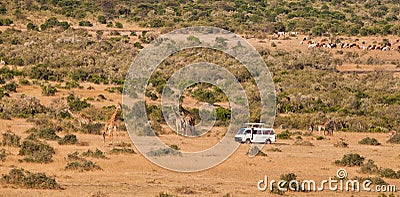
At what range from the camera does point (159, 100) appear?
135 feet

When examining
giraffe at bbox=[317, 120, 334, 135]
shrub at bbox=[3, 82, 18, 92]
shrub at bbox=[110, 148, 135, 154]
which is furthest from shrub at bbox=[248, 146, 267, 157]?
shrub at bbox=[3, 82, 18, 92]

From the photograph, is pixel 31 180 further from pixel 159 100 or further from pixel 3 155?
pixel 159 100

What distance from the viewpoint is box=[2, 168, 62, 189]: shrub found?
20141 mm

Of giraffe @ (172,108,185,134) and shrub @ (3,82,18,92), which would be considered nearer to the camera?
giraffe @ (172,108,185,134)

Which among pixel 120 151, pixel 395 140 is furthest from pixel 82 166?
pixel 395 140

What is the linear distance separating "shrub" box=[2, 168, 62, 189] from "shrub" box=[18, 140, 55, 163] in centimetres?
307

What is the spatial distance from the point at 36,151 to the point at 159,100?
16305 millimetres

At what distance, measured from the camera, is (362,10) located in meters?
106

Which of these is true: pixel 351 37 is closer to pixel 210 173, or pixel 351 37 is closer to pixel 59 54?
pixel 59 54

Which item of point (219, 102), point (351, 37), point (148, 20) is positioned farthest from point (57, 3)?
point (219, 102)

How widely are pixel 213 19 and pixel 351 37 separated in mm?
14714

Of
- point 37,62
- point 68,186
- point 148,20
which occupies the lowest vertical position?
point 68,186

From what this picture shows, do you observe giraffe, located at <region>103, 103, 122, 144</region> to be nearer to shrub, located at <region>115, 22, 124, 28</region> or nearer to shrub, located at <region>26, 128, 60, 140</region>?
shrub, located at <region>26, 128, 60, 140</region>

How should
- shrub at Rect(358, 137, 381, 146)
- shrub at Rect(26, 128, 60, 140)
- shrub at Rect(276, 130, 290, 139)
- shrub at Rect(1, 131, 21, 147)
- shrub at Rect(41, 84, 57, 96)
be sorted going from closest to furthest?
shrub at Rect(1, 131, 21, 147) → shrub at Rect(26, 128, 60, 140) → shrub at Rect(358, 137, 381, 146) → shrub at Rect(276, 130, 290, 139) → shrub at Rect(41, 84, 57, 96)
